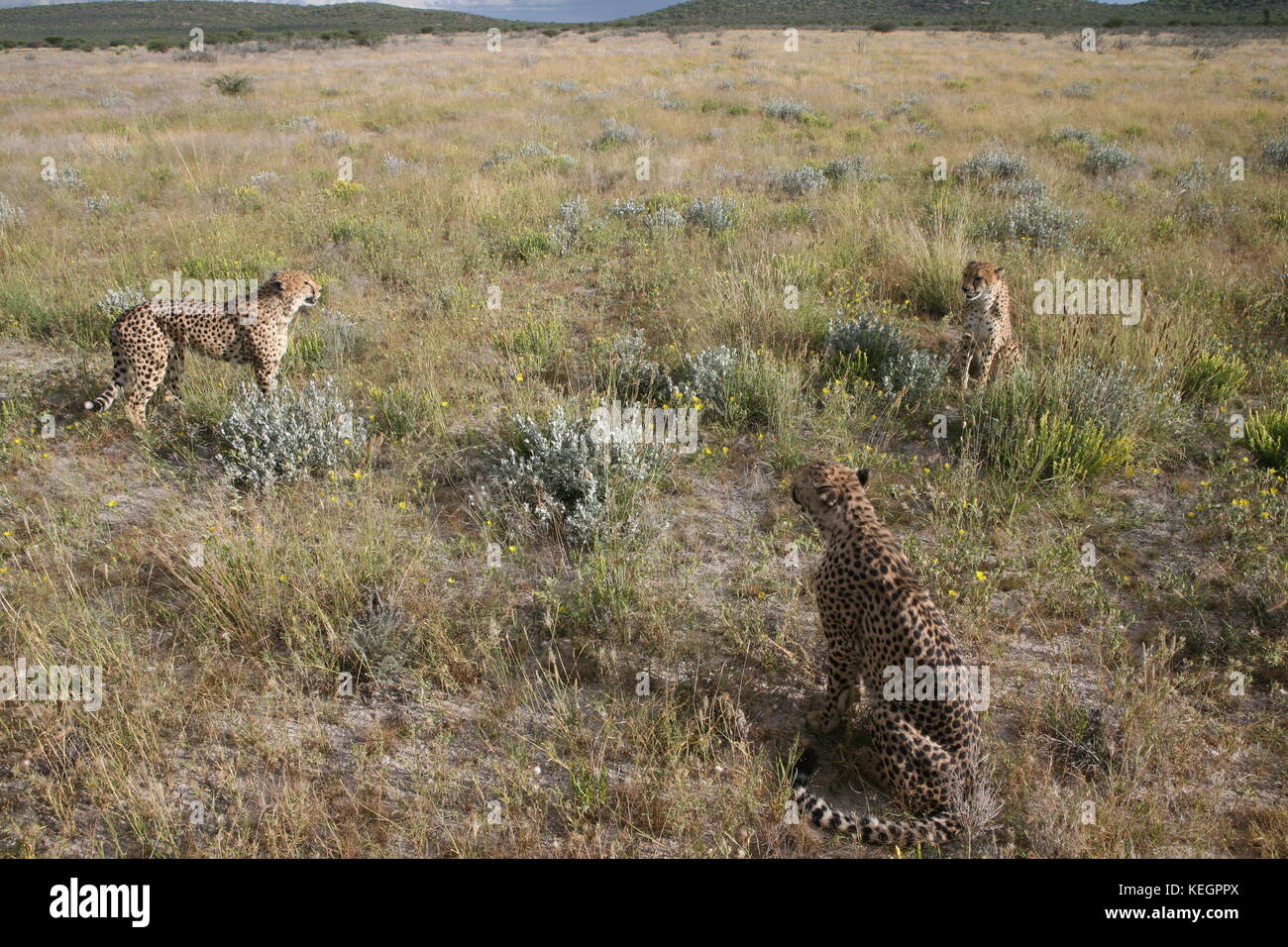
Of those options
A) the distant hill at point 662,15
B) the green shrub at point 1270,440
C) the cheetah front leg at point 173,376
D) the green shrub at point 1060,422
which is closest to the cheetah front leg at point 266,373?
the cheetah front leg at point 173,376

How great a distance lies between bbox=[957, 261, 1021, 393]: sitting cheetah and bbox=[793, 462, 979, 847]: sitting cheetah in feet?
11.2

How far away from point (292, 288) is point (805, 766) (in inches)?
227

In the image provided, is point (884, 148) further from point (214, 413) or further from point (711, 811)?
point (711, 811)

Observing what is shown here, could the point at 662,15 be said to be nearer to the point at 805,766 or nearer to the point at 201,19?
the point at 201,19

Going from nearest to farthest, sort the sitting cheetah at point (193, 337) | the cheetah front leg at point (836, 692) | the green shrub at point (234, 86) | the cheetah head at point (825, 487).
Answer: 1. the cheetah front leg at point (836, 692)
2. the cheetah head at point (825, 487)
3. the sitting cheetah at point (193, 337)
4. the green shrub at point (234, 86)

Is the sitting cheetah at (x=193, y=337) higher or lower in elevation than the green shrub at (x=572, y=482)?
higher

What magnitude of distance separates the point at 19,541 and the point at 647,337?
17.6ft

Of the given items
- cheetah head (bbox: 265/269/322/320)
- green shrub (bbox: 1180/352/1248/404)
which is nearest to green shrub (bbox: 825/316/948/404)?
green shrub (bbox: 1180/352/1248/404)

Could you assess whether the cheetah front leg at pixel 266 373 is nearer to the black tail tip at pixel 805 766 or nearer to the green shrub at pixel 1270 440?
the black tail tip at pixel 805 766

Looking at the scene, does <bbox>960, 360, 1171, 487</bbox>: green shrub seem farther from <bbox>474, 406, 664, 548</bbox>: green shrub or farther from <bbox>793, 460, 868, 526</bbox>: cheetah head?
<bbox>474, 406, 664, 548</bbox>: green shrub

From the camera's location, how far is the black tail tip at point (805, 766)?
3.21 metres

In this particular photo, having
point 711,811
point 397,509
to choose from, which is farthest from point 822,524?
point 397,509

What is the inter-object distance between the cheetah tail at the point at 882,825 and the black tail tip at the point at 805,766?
0.23m

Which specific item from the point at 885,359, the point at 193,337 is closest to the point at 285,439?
the point at 193,337
